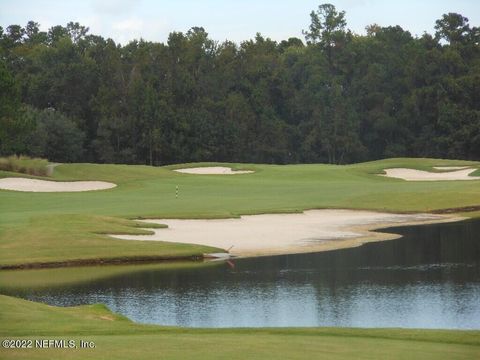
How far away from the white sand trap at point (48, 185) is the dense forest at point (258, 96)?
33.4 m

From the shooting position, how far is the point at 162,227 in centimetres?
3891

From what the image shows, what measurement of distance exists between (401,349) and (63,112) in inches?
3430

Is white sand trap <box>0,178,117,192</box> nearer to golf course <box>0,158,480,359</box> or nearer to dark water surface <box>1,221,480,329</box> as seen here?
golf course <box>0,158,480,359</box>

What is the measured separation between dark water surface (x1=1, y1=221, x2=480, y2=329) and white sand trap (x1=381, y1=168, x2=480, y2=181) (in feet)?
99.4

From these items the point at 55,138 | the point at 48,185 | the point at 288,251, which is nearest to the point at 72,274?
the point at 288,251

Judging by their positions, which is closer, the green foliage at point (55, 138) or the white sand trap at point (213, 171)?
the white sand trap at point (213, 171)

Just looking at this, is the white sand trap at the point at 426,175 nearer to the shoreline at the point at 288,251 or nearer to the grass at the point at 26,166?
the shoreline at the point at 288,251

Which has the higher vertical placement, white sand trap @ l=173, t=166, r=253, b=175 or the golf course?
white sand trap @ l=173, t=166, r=253, b=175

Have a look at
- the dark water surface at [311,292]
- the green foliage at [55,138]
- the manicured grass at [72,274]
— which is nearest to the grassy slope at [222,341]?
the dark water surface at [311,292]

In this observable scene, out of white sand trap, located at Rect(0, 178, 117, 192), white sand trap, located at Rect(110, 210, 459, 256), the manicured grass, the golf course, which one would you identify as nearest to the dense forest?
the golf course

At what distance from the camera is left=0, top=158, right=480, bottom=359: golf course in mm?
14141

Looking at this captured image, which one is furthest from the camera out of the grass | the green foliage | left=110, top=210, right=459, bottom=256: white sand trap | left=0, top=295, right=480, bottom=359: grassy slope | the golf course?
the green foliage

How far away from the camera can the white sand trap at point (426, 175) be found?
65.6 m

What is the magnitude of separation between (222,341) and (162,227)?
2463cm
